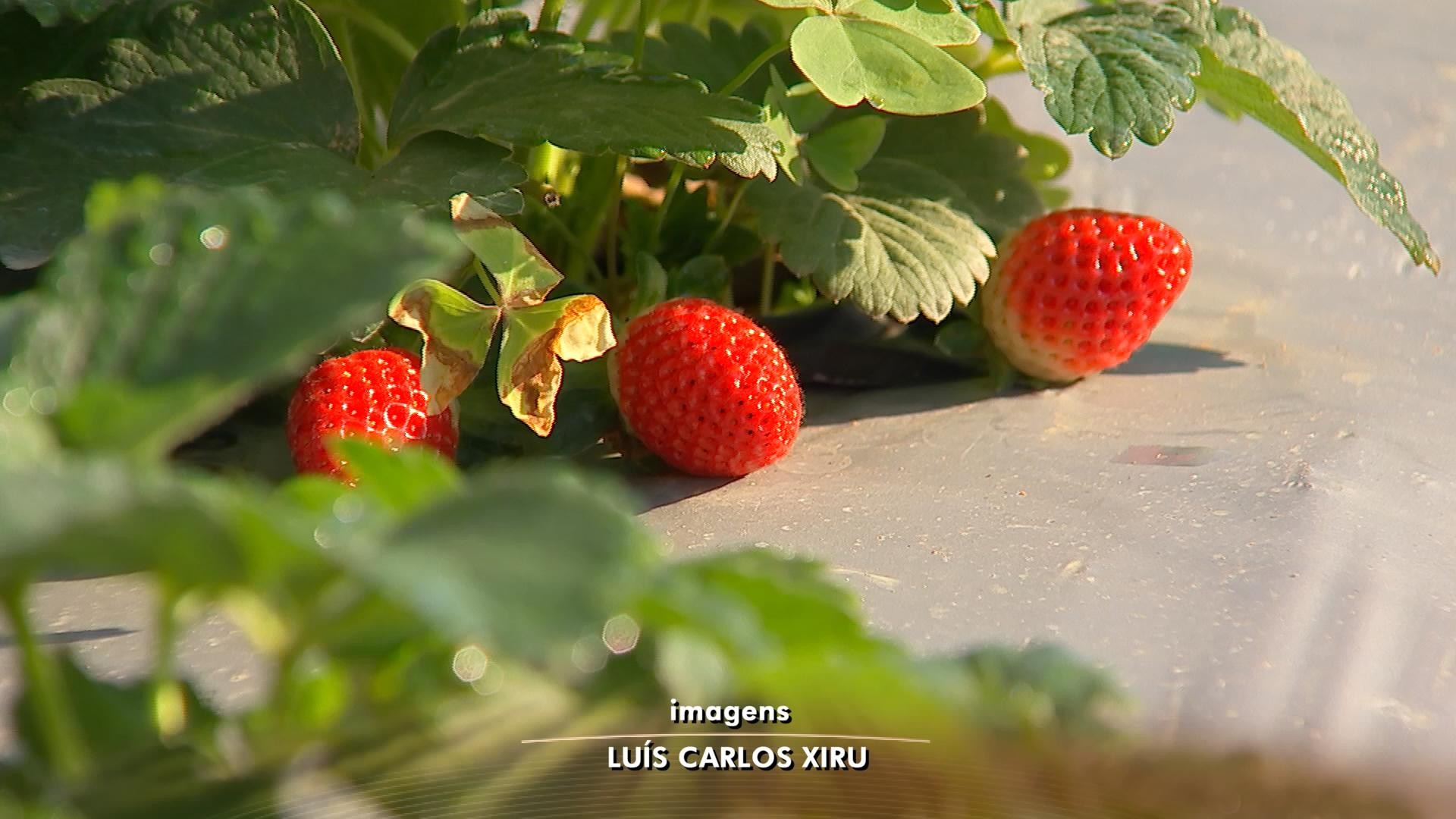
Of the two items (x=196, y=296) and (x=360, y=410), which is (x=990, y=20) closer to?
(x=360, y=410)

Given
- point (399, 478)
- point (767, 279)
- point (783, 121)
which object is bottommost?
point (767, 279)

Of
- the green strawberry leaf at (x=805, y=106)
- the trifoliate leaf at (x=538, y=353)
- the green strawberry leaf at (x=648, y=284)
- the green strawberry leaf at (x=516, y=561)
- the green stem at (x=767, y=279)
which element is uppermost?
the green strawberry leaf at (x=516, y=561)

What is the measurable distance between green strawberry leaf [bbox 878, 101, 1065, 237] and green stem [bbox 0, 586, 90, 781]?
61 centimetres

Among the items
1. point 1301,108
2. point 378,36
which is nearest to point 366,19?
point 378,36

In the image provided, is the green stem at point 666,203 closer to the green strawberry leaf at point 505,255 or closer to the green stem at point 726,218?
the green stem at point 726,218

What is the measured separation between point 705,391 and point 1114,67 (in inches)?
10.3

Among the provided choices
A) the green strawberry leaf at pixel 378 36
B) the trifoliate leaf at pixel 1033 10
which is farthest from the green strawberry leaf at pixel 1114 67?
the green strawberry leaf at pixel 378 36

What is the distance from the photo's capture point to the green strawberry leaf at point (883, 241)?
722mm

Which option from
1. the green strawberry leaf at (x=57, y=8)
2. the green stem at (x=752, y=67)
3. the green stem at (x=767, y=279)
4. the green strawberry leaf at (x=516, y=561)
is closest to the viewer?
the green strawberry leaf at (x=516, y=561)

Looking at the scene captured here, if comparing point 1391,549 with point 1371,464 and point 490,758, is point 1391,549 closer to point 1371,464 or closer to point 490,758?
point 1371,464

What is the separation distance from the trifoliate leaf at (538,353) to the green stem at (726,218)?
0.16 metres

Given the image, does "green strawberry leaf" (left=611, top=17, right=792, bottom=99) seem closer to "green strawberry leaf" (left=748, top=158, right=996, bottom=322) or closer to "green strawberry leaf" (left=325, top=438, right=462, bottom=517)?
"green strawberry leaf" (left=748, top=158, right=996, bottom=322)

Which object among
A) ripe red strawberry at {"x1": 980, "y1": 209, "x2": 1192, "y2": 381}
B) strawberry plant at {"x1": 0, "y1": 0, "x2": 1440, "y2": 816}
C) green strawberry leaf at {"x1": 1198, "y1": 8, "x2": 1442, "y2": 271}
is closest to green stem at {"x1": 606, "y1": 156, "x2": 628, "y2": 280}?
strawberry plant at {"x1": 0, "y1": 0, "x2": 1440, "y2": 816}

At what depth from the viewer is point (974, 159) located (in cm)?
83
